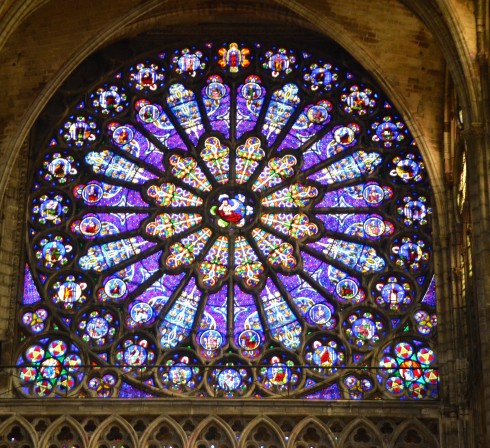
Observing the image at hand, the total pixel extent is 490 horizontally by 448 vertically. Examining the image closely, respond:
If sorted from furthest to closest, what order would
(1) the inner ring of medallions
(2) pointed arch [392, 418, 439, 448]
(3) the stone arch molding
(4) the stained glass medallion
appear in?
1. (1) the inner ring of medallions
2. (3) the stone arch molding
3. (4) the stained glass medallion
4. (2) pointed arch [392, 418, 439, 448]

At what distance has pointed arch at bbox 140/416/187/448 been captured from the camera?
64.3ft

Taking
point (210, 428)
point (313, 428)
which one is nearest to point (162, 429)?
point (210, 428)

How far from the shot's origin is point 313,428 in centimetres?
1970

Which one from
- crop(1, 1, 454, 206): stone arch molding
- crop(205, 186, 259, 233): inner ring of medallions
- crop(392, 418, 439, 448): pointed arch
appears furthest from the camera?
crop(205, 186, 259, 233): inner ring of medallions

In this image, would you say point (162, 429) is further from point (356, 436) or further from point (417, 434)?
point (417, 434)

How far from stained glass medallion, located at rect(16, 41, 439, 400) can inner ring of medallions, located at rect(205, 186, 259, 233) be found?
0.02m

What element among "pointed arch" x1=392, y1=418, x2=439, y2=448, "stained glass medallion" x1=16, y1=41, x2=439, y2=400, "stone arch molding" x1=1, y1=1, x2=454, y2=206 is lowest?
"pointed arch" x1=392, y1=418, x2=439, y2=448

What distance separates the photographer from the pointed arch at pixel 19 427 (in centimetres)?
1961

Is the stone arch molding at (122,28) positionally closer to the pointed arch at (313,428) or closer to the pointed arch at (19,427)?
the pointed arch at (313,428)

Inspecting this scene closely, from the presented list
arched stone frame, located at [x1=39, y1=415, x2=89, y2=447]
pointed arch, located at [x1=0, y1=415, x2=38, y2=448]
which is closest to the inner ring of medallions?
arched stone frame, located at [x1=39, y1=415, x2=89, y2=447]

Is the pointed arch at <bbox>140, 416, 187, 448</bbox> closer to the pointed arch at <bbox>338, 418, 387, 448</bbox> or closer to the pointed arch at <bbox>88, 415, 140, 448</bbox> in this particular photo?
the pointed arch at <bbox>88, 415, 140, 448</bbox>

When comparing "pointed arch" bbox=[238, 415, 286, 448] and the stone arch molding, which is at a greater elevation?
the stone arch molding

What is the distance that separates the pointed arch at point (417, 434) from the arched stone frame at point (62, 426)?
12.3 ft

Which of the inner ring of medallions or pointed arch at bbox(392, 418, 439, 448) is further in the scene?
the inner ring of medallions
